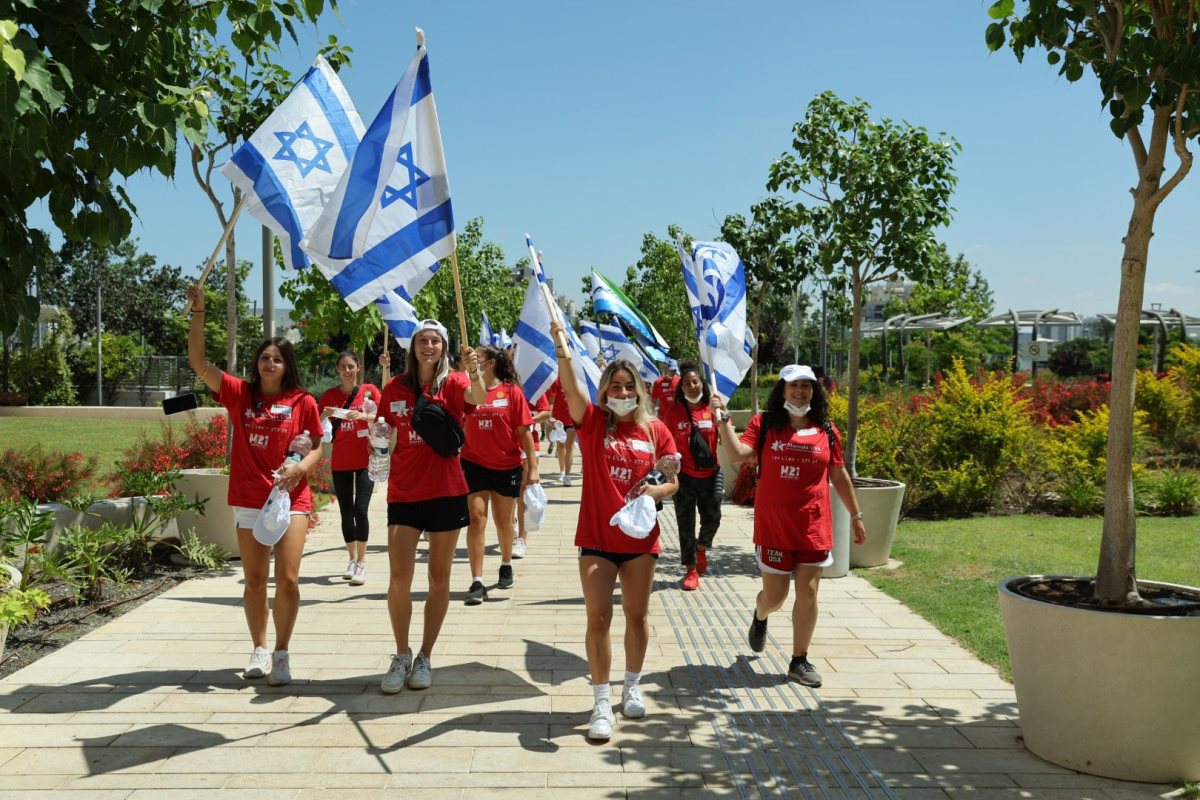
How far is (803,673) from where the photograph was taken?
584 centimetres

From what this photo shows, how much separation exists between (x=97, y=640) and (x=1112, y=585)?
19.7ft

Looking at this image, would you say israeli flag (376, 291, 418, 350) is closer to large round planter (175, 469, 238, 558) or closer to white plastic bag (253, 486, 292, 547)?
white plastic bag (253, 486, 292, 547)

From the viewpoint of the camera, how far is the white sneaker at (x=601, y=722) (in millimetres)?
4844

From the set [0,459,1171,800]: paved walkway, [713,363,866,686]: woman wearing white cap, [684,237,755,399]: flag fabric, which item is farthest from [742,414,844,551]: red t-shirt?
[684,237,755,399]: flag fabric

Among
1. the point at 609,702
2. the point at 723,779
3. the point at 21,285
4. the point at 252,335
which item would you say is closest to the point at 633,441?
the point at 609,702

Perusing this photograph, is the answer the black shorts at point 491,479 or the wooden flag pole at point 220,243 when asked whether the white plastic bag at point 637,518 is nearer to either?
the wooden flag pole at point 220,243

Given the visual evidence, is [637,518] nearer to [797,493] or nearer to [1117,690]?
[797,493]

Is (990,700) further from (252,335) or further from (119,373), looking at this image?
(252,335)

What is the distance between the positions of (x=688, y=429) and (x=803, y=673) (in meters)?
3.12

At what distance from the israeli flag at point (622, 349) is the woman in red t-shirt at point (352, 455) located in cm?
522

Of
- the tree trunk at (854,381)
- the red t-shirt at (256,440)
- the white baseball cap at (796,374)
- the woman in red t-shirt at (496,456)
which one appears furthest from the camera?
the tree trunk at (854,381)

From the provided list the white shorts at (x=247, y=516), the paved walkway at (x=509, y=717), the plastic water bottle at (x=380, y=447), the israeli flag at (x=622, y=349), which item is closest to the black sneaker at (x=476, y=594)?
Result: the paved walkway at (x=509, y=717)

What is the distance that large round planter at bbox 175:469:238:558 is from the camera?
9.37 metres

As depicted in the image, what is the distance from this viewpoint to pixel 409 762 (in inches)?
181
